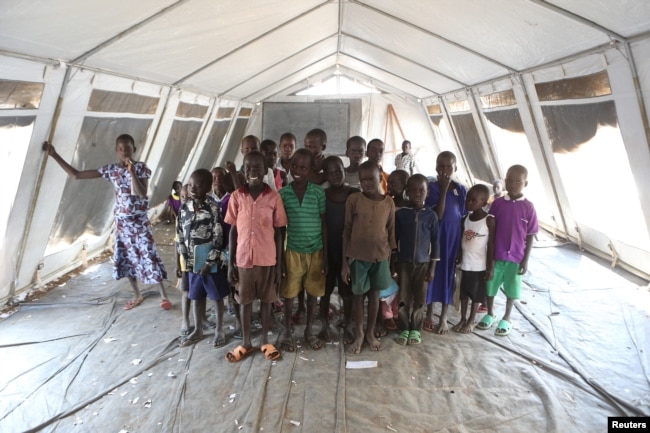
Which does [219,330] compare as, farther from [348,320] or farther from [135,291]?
[135,291]

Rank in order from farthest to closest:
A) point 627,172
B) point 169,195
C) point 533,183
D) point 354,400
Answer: point 169,195
point 533,183
point 627,172
point 354,400

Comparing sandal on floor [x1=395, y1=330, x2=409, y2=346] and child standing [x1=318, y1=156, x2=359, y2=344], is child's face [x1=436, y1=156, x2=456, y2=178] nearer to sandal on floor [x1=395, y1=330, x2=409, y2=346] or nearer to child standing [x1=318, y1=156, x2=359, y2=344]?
child standing [x1=318, y1=156, x2=359, y2=344]

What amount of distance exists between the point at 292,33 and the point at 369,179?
293cm

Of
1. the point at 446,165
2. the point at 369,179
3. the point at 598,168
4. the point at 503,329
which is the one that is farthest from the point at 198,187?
the point at 598,168

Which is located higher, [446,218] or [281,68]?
[281,68]

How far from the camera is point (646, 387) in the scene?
2.42m

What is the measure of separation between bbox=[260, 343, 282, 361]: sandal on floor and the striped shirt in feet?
2.35

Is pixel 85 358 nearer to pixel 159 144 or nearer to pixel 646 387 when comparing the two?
pixel 159 144

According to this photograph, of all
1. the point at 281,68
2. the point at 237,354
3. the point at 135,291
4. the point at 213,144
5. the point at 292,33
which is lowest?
the point at 237,354

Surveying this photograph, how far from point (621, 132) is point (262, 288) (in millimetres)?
3119

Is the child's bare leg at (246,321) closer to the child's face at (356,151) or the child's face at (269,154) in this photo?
the child's face at (269,154)

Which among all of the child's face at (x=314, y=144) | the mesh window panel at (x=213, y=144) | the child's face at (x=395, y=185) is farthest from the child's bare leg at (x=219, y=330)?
the mesh window panel at (x=213, y=144)

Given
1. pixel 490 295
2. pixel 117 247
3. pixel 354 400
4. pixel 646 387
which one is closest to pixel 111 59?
pixel 117 247

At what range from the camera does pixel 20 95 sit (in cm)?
268
